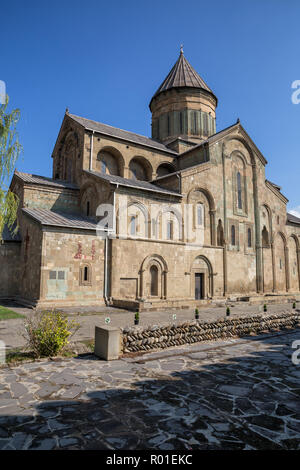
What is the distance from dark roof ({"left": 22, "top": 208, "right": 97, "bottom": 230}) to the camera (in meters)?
17.0

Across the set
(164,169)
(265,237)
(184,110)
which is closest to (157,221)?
(164,169)

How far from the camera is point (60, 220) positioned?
17.8m

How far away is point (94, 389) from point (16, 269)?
56.4 feet

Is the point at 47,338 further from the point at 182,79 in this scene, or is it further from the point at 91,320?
the point at 182,79

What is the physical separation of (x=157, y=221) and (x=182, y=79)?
19749 millimetres

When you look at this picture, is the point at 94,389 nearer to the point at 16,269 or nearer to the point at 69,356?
the point at 69,356

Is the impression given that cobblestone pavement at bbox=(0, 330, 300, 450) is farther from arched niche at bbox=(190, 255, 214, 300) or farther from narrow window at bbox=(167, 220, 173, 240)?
arched niche at bbox=(190, 255, 214, 300)

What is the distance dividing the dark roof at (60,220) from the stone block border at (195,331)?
33.3ft

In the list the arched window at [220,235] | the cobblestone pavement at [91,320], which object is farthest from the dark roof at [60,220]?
the arched window at [220,235]

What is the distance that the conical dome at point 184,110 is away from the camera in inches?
1229

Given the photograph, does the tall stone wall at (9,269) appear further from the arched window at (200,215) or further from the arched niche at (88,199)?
the arched window at (200,215)

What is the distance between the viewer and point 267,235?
94.5 feet

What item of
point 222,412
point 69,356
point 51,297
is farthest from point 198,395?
point 51,297
